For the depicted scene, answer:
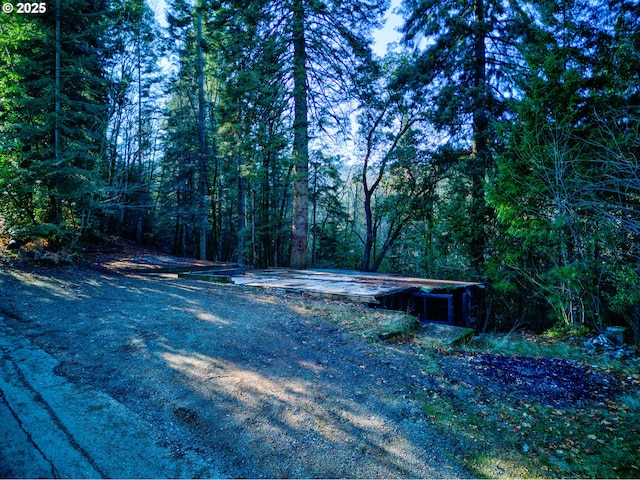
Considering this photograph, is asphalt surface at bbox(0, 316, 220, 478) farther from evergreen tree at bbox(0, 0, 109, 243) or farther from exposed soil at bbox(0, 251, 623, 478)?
evergreen tree at bbox(0, 0, 109, 243)

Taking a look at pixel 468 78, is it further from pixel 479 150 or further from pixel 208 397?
pixel 208 397

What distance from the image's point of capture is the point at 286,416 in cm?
253

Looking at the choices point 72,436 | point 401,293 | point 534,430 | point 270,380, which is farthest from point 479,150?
point 72,436

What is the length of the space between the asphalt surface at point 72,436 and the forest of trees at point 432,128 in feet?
17.0

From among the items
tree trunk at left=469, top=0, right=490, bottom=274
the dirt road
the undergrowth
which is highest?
tree trunk at left=469, top=0, right=490, bottom=274

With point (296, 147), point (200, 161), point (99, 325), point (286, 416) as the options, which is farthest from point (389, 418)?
point (200, 161)

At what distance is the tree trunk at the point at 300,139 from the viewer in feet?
32.0

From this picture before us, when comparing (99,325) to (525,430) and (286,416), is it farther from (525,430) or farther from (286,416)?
(525,430)

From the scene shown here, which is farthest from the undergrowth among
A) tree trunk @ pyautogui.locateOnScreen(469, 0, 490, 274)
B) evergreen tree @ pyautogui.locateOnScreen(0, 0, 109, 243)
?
evergreen tree @ pyautogui.locateOnScreen(0, 0, 109, 243)

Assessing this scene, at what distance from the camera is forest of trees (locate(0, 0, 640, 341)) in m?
4.98

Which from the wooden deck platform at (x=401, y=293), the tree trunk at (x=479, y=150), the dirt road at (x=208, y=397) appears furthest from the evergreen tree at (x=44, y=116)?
the tree trunk at (x=479, y=150)

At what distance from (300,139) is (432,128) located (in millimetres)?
5280

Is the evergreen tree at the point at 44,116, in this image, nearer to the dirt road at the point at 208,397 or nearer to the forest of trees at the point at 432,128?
the forest of trees at the point at 432,128

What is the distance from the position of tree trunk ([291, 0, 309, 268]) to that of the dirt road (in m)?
6.21
